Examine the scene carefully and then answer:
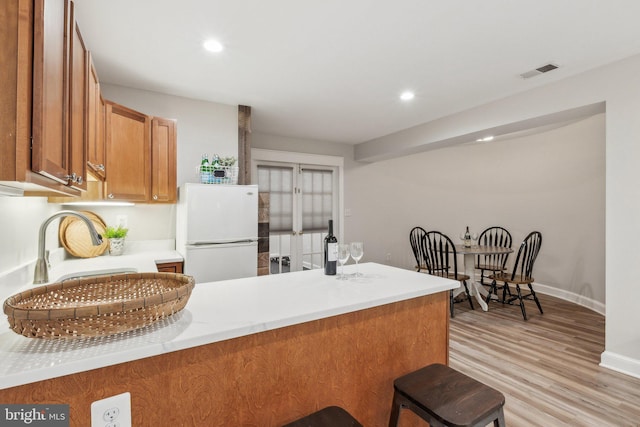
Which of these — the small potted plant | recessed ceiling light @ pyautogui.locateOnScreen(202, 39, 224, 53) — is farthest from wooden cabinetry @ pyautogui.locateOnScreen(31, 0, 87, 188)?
the small potted plant

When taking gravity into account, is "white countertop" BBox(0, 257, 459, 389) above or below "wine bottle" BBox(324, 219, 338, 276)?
below

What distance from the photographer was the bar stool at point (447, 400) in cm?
108

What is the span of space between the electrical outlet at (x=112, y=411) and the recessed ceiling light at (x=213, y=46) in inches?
88.0

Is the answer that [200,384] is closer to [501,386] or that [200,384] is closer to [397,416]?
[397,416]

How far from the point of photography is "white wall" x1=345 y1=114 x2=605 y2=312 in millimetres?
4258

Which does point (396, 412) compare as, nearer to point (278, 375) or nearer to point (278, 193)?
point (278, 375)

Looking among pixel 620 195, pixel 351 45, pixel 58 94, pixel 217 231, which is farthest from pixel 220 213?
pixel 620 195

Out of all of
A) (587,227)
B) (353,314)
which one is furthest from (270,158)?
(587,227)

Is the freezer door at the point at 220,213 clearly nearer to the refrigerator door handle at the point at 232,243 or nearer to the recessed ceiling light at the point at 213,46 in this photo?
the refrigerator door handle at the point at 232,243

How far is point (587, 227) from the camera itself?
431cm

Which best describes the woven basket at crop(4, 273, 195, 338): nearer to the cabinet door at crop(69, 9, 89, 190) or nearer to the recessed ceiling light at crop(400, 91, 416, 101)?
the cabinet door at crop(69, 9, 89, 190)

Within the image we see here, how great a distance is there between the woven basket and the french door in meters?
3.66

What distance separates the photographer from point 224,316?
1098 mm

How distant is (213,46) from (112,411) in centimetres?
231
